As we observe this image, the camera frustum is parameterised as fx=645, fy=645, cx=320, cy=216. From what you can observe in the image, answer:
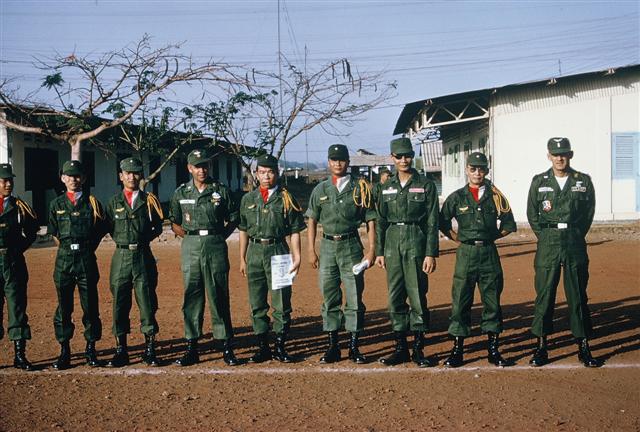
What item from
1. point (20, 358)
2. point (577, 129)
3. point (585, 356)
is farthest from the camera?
point (577, 129)

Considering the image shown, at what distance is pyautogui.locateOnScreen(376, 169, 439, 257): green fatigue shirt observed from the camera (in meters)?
6.02

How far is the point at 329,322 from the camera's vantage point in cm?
609

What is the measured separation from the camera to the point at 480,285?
6031 millimetres

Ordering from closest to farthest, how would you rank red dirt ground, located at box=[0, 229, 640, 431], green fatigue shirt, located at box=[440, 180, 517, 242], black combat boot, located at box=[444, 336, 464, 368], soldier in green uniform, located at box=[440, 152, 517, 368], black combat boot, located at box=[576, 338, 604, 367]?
red dirt ground, located at box=[0, 229, 640, 431]
black combat boot, located at box=[576, 338, 604, 367]
black combat boot, located at box=[444, 336, 464, 368]
soldier in green uniform, located at box=[440, 152, 517, 368]
green fatigue shirt, located at box=[440, 180, 517, 242]

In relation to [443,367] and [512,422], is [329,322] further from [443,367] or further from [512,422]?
[512,422]

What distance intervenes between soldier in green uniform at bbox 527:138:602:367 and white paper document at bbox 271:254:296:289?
7.60ft

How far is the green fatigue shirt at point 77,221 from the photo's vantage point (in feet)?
19.6

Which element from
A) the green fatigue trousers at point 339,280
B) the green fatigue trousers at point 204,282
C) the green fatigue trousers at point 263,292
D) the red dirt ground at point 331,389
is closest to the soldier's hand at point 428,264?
the green fatigue trousers at point 339,280

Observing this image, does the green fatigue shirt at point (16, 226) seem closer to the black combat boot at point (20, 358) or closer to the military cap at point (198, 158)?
the black combat boot at point (20, 358)

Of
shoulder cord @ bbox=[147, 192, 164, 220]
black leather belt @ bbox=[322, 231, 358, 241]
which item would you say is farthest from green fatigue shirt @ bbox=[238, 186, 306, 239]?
shoulder cord @ bbox=[147, 192, 164, 220]

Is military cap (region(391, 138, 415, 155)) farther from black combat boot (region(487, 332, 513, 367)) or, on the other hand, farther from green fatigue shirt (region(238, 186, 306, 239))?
black combat boot (region(487, 332, 513, 367))

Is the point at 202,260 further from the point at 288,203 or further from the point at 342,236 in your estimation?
the point at 342,236

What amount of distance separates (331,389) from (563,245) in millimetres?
2538

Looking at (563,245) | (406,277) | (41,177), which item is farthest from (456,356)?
(41,177)
